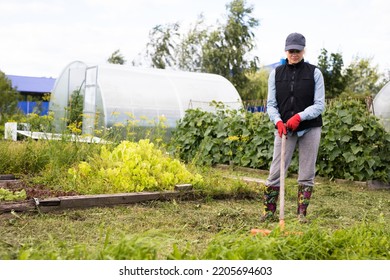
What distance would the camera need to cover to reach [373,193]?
265 inches

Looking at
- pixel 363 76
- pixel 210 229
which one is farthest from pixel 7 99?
pixel 363 76

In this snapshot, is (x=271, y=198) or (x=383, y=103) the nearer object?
(x=271, y=198)

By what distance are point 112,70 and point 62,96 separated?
9.87 ft

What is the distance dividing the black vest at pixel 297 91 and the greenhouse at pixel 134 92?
23.6ft

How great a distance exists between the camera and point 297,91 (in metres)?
4.43

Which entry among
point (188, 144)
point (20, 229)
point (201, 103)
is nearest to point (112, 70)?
point (201, 103)

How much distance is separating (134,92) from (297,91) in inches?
355

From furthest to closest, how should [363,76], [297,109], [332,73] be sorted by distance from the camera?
[363,76] < [332,73] < [297,109]

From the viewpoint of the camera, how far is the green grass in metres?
2.69

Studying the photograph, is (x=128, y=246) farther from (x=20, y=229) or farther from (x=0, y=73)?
(x=0, y=73)

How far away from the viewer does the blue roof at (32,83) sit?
34291 millimetres

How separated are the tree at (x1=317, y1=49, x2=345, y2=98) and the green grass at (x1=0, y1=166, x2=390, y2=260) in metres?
15.2

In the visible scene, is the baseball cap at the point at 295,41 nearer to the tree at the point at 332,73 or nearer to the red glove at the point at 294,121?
the red glove at the point at 294,121

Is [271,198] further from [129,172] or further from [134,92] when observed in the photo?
[134,92]
